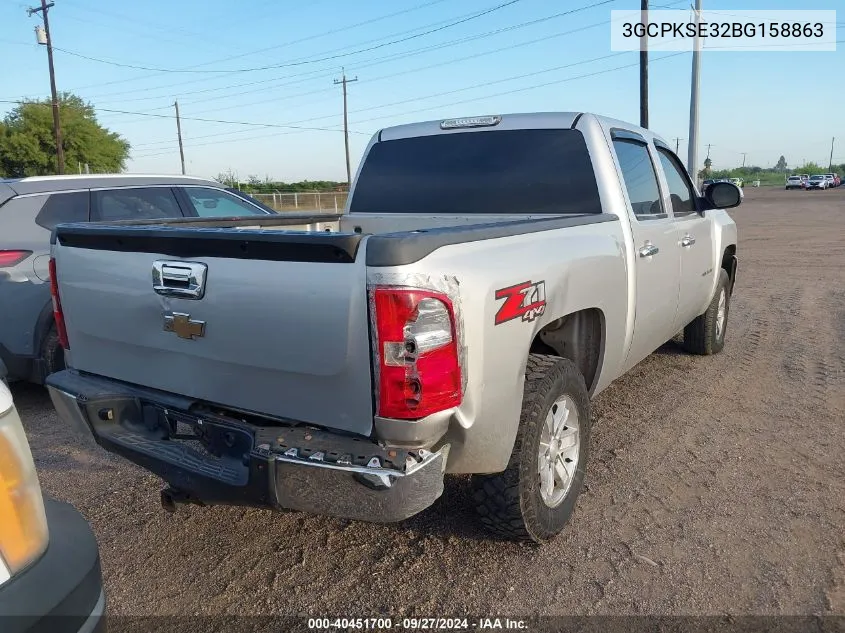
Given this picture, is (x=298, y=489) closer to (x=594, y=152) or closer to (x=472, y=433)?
(x=472, y=433)

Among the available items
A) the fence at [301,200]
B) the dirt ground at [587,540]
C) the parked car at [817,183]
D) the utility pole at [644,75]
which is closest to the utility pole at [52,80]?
the fence at [301,200]

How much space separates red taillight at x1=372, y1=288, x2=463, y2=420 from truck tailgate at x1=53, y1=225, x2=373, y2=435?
7cm

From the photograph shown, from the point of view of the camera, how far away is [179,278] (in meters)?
2.59

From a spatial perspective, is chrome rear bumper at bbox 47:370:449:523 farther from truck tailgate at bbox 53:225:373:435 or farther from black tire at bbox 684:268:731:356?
black tire at bbox 684:268:731:356

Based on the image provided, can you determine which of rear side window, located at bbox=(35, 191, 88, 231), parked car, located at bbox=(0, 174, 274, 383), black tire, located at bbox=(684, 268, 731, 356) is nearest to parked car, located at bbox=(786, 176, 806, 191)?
black tire, located at bbox=(684, 268, 731, 356)

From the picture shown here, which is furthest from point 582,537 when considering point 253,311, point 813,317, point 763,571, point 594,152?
point 813,317

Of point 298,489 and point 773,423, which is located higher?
point 298,489

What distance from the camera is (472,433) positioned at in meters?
2.39

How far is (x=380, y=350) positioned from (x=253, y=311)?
533 millimetres

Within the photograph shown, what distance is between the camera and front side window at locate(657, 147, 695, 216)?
4861mm

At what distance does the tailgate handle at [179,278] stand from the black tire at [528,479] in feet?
4.39

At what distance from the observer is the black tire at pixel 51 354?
5055 mm

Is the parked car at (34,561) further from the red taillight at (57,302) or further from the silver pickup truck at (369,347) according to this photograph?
the red taillight at (57,302)

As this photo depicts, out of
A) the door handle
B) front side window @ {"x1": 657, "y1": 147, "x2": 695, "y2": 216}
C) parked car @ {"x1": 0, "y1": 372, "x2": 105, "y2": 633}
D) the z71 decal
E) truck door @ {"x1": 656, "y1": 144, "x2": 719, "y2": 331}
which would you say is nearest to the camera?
parked car @ {"x1": 0, "y1": 372, "x2": 105, "y2": 633}
